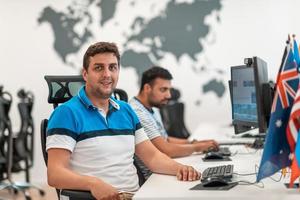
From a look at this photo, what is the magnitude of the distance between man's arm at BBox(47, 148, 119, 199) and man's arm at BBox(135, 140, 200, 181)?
14.2 inches

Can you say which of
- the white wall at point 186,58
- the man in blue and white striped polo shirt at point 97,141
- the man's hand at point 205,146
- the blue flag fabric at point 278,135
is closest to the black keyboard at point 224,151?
the man's hand at point 205,146

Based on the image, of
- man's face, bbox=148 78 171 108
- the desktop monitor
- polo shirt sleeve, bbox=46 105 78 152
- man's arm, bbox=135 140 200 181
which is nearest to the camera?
polo shirt sleeve, bbox=46 105 78 152

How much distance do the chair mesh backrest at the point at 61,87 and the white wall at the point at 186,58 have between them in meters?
3.08

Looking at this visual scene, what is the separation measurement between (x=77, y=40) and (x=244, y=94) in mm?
3118

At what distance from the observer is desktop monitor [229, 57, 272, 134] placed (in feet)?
7.49

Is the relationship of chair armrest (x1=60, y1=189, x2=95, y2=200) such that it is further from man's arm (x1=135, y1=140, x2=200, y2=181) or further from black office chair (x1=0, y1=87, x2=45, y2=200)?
black office chair (x1=0, y1=87, x2=45, y2=200)

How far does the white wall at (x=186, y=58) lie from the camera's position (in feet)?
18.0

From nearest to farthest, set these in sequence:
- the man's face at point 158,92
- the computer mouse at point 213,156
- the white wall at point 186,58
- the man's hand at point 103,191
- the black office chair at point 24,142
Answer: the man's hand at point 103,191, the computer mouse at point 213,156, the man's face at point 158,92, the black office chair at point 24,142, the white wall at point 186,58

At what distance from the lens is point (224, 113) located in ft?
18.2

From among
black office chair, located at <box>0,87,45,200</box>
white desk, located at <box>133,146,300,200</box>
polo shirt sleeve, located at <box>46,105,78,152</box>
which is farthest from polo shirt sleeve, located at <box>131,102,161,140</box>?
black office chair, located at <box>0,87,45,200</box>

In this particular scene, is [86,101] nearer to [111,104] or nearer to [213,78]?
[111,104]

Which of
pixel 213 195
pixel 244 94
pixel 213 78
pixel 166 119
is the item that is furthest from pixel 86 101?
pixel 213 78

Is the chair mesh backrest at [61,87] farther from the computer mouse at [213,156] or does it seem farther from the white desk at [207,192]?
the computer mouse at [213,156]

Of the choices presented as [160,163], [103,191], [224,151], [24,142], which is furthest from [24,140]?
[103,191]
